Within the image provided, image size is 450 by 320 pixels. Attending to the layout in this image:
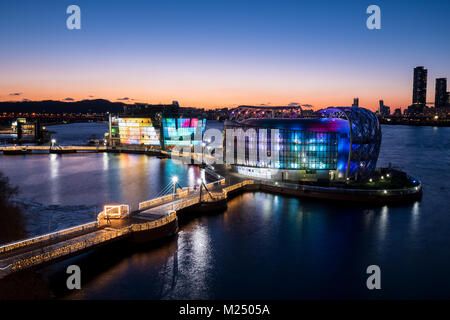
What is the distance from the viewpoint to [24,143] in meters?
136

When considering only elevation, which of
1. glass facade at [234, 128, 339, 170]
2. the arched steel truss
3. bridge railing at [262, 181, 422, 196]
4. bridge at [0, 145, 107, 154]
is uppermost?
the arched steel truss

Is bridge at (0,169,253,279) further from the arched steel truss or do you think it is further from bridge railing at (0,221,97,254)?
the arched steel truss

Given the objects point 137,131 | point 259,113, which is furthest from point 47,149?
point 259,113

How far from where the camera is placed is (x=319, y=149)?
54594 millimetres

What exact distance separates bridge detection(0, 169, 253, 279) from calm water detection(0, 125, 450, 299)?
1852mm

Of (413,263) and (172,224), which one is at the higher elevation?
(172,224)

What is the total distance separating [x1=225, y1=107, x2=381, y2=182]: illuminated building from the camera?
5306 cm

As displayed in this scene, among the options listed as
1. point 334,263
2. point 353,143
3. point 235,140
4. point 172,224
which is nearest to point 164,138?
point 235,140

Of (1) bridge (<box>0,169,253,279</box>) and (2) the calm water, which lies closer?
(1) bridge (<box>0,169,253,279</box>)

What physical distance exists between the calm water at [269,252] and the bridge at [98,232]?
185cm

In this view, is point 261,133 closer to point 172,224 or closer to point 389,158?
point 172,224

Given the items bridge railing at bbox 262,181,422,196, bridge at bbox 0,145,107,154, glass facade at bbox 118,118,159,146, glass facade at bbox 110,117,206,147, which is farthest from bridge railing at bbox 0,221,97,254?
glass facade at bbox 118,118,159,146

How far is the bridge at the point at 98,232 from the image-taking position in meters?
24.5

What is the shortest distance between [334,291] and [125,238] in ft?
59.7
